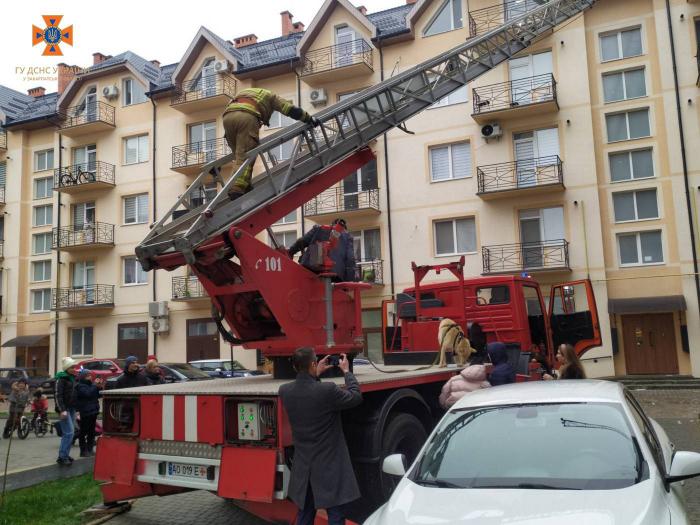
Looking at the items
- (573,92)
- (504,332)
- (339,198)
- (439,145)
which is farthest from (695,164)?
(504,332)

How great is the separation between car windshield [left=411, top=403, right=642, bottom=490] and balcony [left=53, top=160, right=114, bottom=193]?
2964 cm

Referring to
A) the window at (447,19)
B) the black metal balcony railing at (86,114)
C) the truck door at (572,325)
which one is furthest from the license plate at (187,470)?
the black metal balcony railing at (86,114)

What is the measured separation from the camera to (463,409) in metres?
4.64

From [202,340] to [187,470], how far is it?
23.3 metres

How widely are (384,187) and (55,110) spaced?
19641 mm

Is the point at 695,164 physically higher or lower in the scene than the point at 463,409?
higher

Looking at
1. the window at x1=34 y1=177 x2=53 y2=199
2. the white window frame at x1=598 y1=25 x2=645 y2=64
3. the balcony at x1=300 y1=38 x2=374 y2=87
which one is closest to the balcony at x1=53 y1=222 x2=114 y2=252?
the window at x1=34 y1=177 x2=53 y2=199

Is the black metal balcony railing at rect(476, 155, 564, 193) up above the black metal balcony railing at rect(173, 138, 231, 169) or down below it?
below

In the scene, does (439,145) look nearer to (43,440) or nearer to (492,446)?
(43,440)

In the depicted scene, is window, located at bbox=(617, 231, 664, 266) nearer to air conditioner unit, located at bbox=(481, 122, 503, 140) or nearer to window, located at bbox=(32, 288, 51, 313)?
air conditioner unit, located at bbox=(481, 122, 503, 140)

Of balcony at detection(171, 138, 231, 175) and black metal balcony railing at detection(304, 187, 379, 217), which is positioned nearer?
black metal balcony railing at detection(304, 187, 379, 217)

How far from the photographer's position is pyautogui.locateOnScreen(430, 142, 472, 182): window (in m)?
24.7

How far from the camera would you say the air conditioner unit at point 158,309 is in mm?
28648

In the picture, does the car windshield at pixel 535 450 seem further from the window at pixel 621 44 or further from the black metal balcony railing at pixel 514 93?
the window at pixel 621 44
